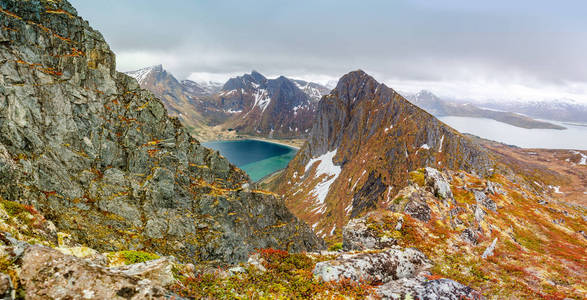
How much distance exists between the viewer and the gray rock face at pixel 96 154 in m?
28.3

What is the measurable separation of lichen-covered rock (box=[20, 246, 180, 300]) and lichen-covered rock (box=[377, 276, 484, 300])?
9720 mm

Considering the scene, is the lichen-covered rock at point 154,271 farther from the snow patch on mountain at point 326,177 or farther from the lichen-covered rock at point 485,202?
the snow patch on mountain at point 326,177

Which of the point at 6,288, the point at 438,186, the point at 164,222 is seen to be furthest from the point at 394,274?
the point at 164,222

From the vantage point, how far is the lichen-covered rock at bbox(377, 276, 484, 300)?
10.6 metres

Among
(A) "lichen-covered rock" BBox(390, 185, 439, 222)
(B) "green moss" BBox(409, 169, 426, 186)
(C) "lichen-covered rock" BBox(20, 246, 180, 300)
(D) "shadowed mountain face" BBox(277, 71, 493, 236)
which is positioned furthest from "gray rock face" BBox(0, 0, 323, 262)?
(D) "shadowed mountain face" BBox(277, 71, 493, 236)

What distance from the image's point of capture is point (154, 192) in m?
37.1

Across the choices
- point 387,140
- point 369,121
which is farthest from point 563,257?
point 369,121

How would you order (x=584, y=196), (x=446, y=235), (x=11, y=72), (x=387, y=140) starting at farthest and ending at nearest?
(x=584, y=196)
(x=387, y=140)
(x=11, y=72)
(x=446, y=235)

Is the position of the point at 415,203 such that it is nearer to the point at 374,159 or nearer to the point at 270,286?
the point at 270,286

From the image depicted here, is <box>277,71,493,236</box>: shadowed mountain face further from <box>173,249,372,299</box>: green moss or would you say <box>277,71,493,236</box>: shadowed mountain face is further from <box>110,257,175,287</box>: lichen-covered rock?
<box>110,257,175,287</box>: lichen-covered rock

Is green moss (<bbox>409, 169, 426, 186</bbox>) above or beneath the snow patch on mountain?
above

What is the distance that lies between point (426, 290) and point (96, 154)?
1696 inches

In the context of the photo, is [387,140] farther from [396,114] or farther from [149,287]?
[149,287]

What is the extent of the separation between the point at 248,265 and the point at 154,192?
31.7 metres
